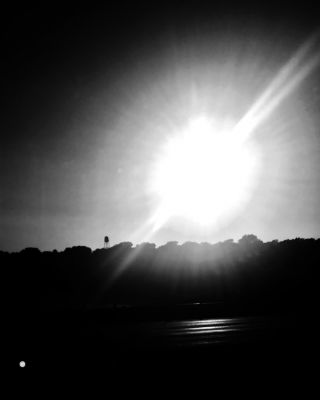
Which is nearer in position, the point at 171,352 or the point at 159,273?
the point at 171,352

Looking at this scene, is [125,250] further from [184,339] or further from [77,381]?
[77,381]

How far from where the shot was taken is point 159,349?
1278 centimetres

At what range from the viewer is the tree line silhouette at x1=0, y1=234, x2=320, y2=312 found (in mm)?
53844

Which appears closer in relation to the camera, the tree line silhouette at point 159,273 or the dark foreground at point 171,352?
the dark foreground at point 171,352

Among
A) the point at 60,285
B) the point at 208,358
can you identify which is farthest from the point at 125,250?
the point at 208,358

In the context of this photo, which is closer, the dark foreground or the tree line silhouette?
the dark foreground

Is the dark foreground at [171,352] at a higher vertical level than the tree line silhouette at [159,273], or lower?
lower

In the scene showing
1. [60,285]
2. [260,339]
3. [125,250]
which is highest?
[125,250]

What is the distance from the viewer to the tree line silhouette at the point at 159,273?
177ft

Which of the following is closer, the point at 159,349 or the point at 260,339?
the point at 159,349

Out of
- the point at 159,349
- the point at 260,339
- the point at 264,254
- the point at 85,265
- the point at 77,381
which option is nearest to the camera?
the point at 77,381

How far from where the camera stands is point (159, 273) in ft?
206

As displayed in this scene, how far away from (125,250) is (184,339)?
5791 centimetres

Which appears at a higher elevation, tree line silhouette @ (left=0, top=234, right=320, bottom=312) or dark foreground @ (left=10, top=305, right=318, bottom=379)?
tree line silhouette @ (left=0, top=234, right=320, bottom=312)
